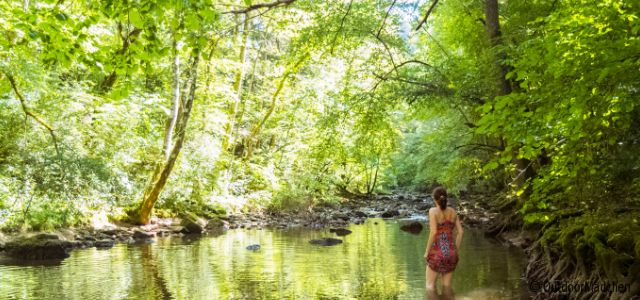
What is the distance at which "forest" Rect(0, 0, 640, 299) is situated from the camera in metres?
5.46

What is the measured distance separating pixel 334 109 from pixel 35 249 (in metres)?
8.96

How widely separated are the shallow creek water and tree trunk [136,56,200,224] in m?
3.38

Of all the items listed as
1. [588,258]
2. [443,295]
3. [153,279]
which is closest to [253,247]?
[153,279]

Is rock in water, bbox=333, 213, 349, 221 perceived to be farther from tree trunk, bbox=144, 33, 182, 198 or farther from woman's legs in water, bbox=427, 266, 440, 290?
woman's legs in water, bbox=427, 266, 440, 290

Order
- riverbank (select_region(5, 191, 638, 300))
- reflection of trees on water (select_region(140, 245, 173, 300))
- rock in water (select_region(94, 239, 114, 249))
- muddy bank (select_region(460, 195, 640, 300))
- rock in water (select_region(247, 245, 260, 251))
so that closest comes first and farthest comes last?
1. muddy bank (select_region(460, 195, 640, 300))
2. riverbank (select_region(5, 191, 638, 300))
3. reflection of trees on water (select_region(140, 245, 173, 300))
4. rock in water (select_region(247, 245, 260, 251))
5. rock in water (select_region(94, 239, 114, 249))

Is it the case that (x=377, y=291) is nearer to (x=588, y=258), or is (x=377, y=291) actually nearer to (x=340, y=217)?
(x=588, y=258)

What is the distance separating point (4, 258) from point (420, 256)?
36.0 feet

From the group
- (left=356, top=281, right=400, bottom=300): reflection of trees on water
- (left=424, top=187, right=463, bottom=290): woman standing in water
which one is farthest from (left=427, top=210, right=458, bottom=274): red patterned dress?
(left=356, top=281, right=400, bottom=300): reflection of trees on water

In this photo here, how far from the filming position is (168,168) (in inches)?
688

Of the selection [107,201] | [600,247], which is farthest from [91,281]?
[600,247]

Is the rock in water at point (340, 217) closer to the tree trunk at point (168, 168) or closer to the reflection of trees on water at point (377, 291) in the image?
the tree trunk at point (168, 168)

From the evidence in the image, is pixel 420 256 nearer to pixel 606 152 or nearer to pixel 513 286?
pixel 513 286

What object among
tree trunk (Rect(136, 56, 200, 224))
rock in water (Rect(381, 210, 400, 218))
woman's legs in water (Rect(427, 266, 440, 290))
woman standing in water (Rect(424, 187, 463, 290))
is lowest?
woman's legs in water (Rect(427, 266, 440, 290))

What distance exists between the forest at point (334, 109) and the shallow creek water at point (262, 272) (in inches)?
59.8
